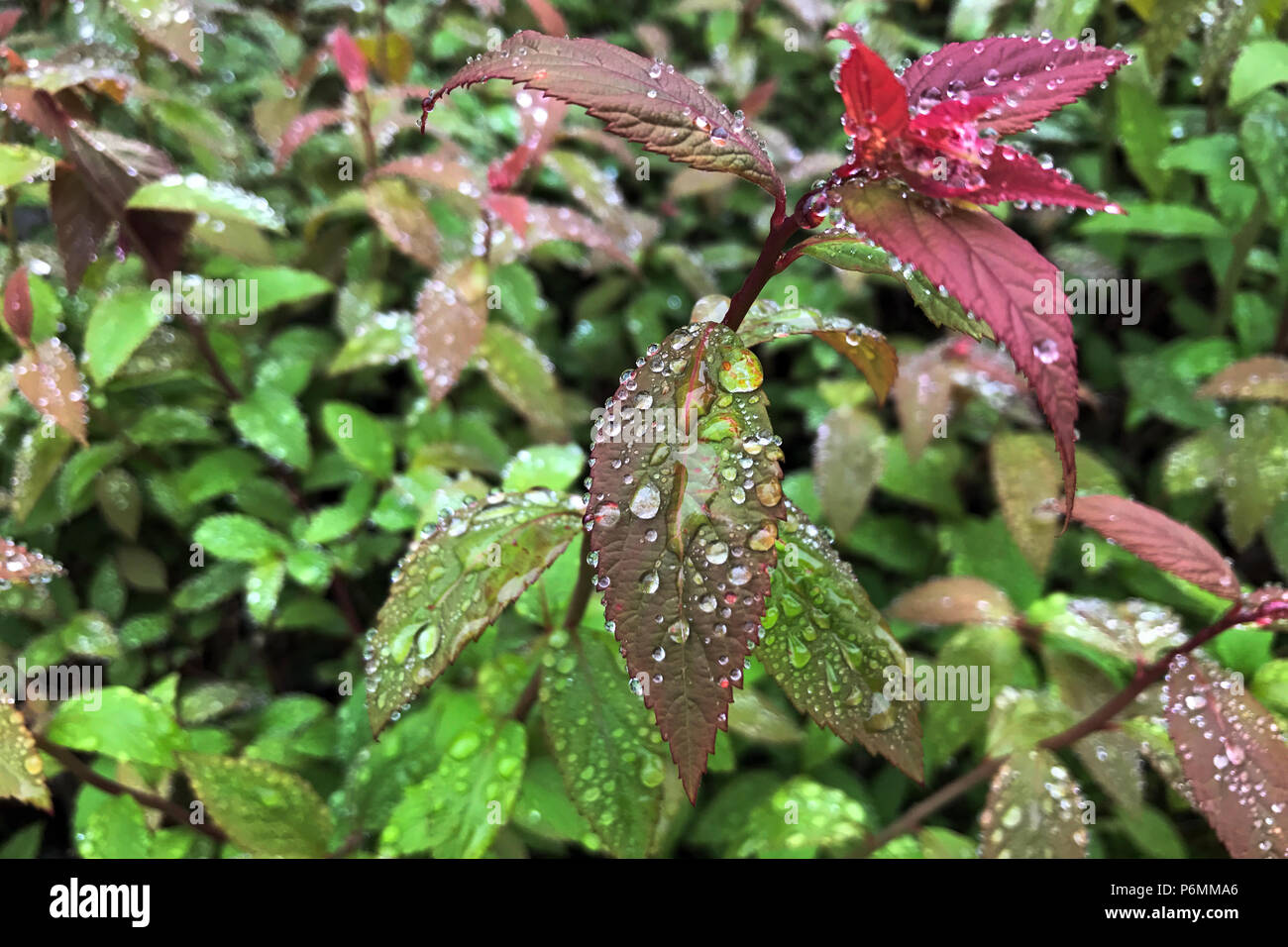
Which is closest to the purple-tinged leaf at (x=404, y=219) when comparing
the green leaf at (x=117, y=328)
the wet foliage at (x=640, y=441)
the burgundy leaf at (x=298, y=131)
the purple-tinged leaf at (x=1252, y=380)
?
the wet foliage at (x=640, y=441)

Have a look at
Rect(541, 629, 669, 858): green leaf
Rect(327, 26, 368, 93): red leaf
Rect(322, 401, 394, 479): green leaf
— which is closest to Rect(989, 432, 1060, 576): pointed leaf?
Rect(541, 629, 669, 858): green leaf

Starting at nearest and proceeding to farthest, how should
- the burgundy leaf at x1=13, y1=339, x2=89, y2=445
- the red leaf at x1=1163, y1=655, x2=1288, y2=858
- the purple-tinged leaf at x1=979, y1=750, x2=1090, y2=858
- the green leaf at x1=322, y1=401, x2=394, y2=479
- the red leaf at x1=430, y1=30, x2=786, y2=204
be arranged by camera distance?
1. the red leaf at x1=430, y1=30, x2=786, y2=204
2. the red leaf at x1=1163, y1=655, x2=1288, y2=858
3. the purple-tinged leaf at x1=979, y1=750, x2=1090, y2=858
4. the burgundy leaf at x1=13, y1=339, x2=89, y2=445
5. the green leaf at x1=322, y1=401, x2=394, y2=479

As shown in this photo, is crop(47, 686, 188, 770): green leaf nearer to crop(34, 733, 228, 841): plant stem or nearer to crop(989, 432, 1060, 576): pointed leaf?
crop(34, 733, 228, 841): plant stem

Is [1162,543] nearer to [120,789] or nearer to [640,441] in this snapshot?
[640,441]

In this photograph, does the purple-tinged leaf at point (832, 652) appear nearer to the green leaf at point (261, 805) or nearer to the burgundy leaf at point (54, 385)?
the green leaf at point (261, 805)
